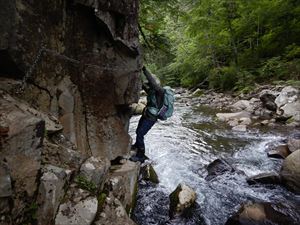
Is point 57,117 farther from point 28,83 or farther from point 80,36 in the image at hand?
point 80,36

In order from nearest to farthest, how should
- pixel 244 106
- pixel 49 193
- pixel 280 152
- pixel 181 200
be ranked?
pixel 49 193 → pixel 181 200 → pixel 280 152 → pixel 244 106

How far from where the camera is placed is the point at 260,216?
420 centimetres

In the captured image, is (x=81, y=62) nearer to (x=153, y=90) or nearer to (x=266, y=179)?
(x=153, y=90)

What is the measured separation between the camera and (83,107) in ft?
14.0

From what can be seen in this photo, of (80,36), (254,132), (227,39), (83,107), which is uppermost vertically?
(227,39)

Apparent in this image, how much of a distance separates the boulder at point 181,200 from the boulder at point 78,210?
1.95 m

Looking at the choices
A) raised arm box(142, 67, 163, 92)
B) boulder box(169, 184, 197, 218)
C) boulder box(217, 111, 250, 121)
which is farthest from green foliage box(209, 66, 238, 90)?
boulder box(169, 184, 197, 218)

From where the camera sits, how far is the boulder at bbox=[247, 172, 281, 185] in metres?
5.58

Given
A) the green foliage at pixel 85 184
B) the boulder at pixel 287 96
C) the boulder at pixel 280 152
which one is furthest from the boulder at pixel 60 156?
the boulder at pixel 287 96

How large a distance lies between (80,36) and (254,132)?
746 centimetres

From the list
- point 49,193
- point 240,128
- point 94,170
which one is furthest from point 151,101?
point 240,128

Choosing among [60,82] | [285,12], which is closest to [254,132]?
[60,82]

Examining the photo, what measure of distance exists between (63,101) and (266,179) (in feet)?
14.5

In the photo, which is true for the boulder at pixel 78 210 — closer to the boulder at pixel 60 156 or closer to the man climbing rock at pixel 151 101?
the boulder at pixel 60 156
